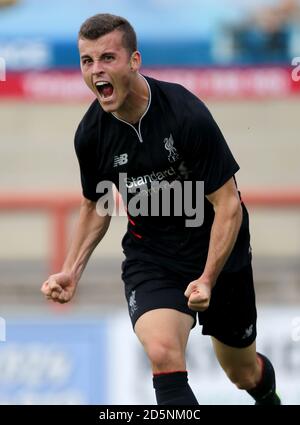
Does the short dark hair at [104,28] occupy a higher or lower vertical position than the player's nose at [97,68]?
higher

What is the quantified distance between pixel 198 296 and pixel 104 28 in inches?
51.4

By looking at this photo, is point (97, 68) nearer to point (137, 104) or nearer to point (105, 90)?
point (105, 90)

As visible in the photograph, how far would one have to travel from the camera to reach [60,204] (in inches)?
359

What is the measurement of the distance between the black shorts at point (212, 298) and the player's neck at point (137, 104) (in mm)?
766

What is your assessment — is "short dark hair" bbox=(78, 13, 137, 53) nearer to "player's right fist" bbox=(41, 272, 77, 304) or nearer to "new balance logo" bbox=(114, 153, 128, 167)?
"new balance logo" bbox=(114, 153, 128, 167)

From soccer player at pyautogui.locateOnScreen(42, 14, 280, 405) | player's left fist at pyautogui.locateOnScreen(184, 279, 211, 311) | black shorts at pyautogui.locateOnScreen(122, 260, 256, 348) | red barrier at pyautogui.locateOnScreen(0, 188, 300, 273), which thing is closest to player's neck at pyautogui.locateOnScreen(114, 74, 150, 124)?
soccer player at pyautogui.locateOnScreen(42, 14, 280, 405)

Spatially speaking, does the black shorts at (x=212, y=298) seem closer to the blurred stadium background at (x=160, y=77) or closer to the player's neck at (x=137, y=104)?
the player's neck at (x=137, y=104)

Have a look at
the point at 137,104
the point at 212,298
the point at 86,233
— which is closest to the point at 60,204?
the point at 86,233

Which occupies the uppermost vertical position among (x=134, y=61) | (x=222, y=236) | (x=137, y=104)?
(x=134, y=61)

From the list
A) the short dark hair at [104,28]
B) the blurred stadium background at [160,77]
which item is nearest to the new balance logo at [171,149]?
the short dark hair at [104,28]

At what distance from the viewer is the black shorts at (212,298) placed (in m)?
5.42
